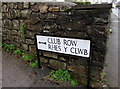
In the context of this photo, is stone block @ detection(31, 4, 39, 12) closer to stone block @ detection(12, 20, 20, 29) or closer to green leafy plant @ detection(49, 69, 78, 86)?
stone block @ detection(12, 20, 20, 29)

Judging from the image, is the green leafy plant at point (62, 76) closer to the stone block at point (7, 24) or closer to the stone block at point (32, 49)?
the stone block at point (32, 49)

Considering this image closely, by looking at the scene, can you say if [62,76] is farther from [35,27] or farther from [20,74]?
[35,27]

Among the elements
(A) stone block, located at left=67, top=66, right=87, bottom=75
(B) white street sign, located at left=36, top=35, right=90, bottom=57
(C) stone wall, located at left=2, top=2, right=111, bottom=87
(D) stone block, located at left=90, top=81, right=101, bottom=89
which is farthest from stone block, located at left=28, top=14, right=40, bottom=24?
(D) stone block, located at left=90, top=81, right=101, bottom=89

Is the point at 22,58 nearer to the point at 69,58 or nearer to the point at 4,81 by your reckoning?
the point at 4,81

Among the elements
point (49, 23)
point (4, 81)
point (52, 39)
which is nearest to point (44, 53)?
point (52, 39)

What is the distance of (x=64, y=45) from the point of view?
2453 mm

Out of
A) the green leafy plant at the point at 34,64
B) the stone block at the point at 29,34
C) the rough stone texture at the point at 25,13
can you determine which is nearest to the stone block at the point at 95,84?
the green leafy plant at the point at 34,64

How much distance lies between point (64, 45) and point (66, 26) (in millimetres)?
381

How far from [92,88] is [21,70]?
1.63 m

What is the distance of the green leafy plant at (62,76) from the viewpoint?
2.63m

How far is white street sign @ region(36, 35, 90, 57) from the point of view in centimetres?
227

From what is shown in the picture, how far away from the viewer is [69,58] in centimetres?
262

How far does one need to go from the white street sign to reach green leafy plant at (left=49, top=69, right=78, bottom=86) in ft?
1.68

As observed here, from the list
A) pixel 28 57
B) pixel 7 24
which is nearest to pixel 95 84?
pixel 28 57
